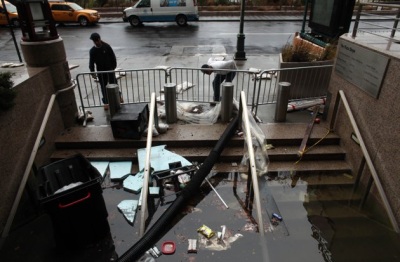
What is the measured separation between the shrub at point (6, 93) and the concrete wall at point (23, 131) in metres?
0.17

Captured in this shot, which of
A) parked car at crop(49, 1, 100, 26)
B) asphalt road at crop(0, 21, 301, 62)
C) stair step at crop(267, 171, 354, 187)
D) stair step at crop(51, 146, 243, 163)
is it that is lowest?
stair step at crop(267, 171, 354, 187)

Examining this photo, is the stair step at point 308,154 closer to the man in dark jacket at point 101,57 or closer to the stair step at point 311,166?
the stair step at point 311,166

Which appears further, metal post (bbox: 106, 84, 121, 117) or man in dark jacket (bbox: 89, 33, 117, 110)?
man in dark jacket (bbox: 89, 33, 117, 110)

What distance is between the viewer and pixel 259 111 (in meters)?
7.07

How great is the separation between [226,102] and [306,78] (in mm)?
2466

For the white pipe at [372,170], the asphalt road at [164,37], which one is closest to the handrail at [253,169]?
the white pipe at [372,170]

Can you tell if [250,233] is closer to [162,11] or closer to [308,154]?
[308,154]

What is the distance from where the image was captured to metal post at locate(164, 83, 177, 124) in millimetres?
6133

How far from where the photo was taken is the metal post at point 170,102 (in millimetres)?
6133

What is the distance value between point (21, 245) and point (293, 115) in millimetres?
5981

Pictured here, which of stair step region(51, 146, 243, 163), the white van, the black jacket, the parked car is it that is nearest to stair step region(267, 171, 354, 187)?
stair step region(51, 146, 243, 163)

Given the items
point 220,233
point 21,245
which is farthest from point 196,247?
point 21,245

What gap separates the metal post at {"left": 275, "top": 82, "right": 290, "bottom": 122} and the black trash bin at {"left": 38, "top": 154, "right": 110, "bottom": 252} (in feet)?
13.9

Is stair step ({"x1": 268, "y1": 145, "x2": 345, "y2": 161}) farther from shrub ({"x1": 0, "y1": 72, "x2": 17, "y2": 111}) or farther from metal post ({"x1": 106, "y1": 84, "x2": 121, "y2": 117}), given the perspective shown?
shrub ({"x1": 0, "y1": 72, "x2": 17, "y2": 111})
